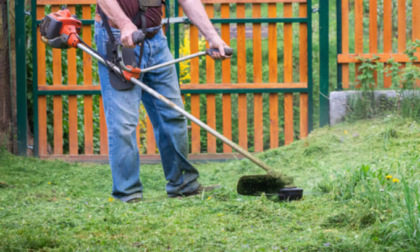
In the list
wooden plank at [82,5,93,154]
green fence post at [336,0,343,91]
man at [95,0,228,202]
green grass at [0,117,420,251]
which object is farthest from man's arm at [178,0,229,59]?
green fence post at [336,0,343,91]

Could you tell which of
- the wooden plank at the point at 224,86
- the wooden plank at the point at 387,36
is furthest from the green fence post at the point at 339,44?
the wooden plank at the point at 387,36

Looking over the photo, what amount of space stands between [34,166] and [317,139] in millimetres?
2697

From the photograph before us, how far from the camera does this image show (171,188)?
398 centimetres

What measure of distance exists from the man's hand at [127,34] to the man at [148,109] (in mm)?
70

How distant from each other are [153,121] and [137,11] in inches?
29.8

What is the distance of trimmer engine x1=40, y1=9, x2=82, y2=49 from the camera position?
386 centimetres

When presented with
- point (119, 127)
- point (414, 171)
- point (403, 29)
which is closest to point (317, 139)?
point (403, 29)

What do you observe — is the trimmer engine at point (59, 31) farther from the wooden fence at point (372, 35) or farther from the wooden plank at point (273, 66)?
the wooden fence at point (372, 35)

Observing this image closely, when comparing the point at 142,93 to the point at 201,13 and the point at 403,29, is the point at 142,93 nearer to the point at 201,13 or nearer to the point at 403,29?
the point at 201,13

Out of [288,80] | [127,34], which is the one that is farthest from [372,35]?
[127,34]

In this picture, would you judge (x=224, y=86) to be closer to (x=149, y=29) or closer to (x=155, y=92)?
(x=149, y=29)

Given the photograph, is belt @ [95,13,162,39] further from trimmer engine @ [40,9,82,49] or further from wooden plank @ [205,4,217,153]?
wooden plank @ [205,4,217,153]

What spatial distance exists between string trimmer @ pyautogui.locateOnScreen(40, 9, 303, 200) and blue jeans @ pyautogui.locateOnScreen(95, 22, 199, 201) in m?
0.13

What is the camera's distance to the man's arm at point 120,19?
346cm
